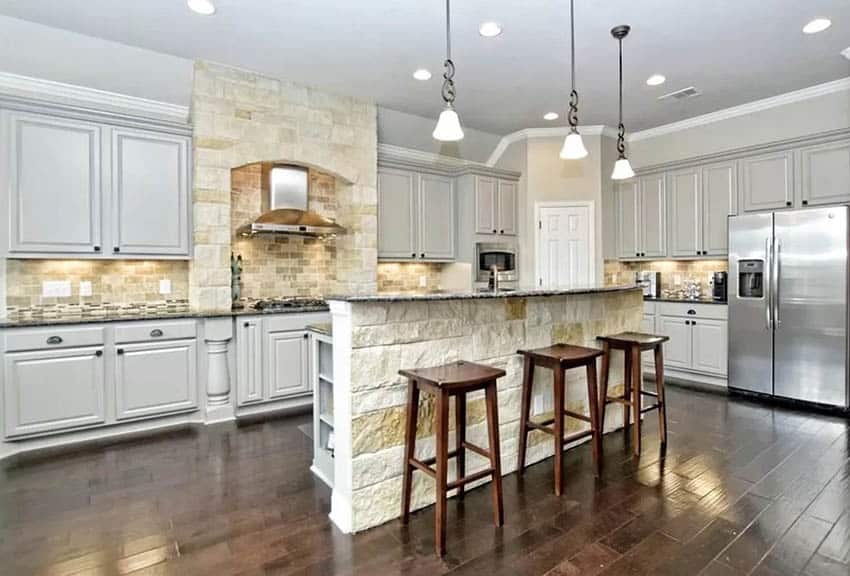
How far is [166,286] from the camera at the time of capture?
14.3ft

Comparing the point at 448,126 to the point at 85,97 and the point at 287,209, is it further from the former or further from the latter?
the point at 85,97

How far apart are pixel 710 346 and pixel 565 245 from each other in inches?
79.0

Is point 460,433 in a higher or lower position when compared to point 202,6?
lower


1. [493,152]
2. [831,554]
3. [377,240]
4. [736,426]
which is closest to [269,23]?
[377,240]

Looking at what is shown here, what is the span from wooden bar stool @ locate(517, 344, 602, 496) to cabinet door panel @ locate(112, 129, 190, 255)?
3.15 metres

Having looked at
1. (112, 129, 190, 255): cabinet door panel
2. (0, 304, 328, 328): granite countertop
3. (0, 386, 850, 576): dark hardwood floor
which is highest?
(112, 129, 190, 255): cabinet door panel

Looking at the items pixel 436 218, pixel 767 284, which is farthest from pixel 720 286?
pixel 436 218

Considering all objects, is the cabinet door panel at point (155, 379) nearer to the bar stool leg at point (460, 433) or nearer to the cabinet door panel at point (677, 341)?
the bar stool leg at point (460, 433)

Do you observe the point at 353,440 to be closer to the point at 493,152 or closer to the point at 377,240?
the point at 377,240

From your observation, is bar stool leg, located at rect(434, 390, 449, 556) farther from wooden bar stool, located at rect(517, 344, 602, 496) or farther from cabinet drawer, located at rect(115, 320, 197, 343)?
cabinet drawer, located at rect(115, 320, 197, 343)

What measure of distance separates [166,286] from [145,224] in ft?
2.20

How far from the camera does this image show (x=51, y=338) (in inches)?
132

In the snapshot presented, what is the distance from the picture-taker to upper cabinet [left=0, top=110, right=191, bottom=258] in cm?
348

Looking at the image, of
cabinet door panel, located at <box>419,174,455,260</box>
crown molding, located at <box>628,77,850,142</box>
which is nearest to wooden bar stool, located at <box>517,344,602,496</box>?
cabinet door panel, located at <box>419,174,455,260</box>
